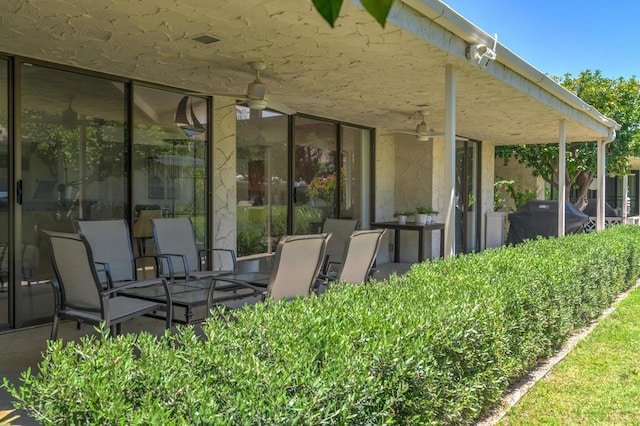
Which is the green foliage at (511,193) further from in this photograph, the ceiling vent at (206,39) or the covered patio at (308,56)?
the ceiling vent at (206,39)

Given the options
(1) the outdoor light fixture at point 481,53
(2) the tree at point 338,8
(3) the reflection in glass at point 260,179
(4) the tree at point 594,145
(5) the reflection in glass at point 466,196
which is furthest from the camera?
(4) the tree at point 594,145

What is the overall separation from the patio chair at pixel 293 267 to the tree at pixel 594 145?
987 centimetres

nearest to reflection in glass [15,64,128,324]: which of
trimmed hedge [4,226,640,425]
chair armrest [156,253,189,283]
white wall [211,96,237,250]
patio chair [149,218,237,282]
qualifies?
patio chair [149,218,237,282]

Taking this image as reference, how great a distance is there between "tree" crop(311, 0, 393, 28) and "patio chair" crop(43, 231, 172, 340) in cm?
332

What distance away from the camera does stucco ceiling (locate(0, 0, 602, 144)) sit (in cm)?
362

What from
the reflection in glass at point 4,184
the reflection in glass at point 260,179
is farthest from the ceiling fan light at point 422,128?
the reflection in glass at point 4,184

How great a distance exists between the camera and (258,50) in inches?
179

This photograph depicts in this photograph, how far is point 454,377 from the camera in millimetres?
2639

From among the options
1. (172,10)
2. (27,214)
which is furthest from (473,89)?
(27,214)

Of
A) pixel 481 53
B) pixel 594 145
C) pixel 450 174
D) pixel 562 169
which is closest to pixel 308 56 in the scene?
pixel 481 53

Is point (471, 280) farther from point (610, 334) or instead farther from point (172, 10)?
point (172, 10)

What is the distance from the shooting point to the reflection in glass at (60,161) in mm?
4961

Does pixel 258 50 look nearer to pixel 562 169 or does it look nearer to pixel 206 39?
pixel 206 39

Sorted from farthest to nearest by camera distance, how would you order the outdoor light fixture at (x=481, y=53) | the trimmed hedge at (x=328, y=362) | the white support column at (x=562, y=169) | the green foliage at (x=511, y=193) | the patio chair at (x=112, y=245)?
the green foliage at (x=511, y=193)
the white support column at (x=562, y=169)
the patio chair at (x=112, y=245)
the outdoor light fixture at (x=481, y=53)
the trimmed hedge at (x=328, y=362)
